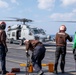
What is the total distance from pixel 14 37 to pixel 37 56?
2943 centimetres

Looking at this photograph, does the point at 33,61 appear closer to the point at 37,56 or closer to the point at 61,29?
the point at 37,56

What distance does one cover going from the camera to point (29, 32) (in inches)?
1373

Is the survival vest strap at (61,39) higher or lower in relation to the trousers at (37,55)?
higher

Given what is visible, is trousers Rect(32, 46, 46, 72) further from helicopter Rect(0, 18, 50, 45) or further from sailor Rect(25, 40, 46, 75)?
helicopter Rect(0, 18, 50, 45)

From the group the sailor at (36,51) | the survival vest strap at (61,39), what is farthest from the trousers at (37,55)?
the survival vest strap at (61,39)

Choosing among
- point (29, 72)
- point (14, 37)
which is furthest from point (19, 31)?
point (29, 72)

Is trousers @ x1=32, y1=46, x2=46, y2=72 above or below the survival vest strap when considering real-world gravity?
below

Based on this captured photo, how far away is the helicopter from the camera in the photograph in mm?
34094

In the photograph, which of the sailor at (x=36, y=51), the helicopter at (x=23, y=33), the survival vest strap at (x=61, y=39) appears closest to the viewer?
the sailor at (x=36, y=51)

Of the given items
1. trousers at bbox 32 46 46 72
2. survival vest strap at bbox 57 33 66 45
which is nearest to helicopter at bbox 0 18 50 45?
survival vest strap at bbox 57 33 66 45

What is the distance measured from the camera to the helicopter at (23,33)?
112 ft

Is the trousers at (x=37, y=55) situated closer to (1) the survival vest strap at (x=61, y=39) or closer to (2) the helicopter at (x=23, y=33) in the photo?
(1) the survival vest strap at (x=61, y=39)

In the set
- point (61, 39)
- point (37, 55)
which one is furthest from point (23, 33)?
point (37, 55)

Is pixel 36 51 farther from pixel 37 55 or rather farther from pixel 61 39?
pixel 61 39
